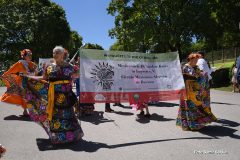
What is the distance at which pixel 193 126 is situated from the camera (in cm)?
825

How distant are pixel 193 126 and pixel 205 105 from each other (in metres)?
0.56

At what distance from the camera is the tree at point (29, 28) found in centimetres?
5097

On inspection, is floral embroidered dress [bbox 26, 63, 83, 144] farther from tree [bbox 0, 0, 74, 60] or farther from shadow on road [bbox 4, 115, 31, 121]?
tree [bbox 0, 0, 74, 60]

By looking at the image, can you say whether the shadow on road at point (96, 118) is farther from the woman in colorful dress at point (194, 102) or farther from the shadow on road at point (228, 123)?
the shadow on road at point (228, 123)

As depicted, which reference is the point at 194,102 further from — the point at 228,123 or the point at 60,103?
the point at 60,103

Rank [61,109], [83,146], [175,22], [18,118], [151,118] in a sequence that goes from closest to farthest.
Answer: [83,146], [61,109], [151,118], [18,118], [175,22]

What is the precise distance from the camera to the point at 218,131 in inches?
326

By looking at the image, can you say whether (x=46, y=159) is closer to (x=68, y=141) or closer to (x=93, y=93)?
(x=68, y=141)

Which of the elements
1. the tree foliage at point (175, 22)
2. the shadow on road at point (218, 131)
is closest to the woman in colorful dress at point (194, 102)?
the shadow on road at point (218, 131)

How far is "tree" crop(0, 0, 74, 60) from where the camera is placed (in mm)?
50969

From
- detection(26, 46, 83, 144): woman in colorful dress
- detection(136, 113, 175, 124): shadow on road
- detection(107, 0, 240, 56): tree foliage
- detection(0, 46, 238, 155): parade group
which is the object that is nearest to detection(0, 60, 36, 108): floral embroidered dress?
detection(0, 46, 238, 155): parade group

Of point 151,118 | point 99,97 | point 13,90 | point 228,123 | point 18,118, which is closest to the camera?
point 99,97

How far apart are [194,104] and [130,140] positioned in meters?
1.70

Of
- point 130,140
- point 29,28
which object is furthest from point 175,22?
point 130,140
